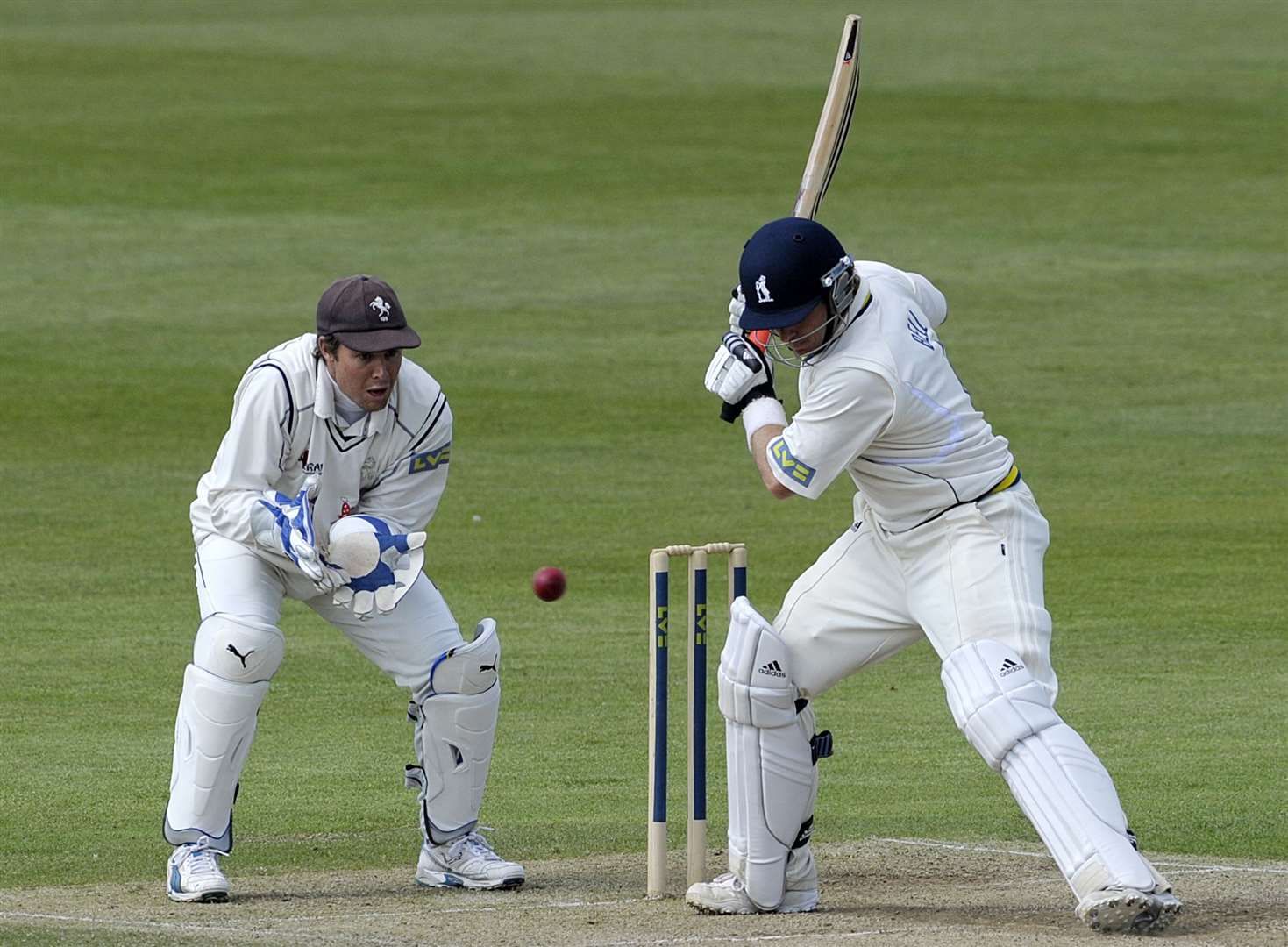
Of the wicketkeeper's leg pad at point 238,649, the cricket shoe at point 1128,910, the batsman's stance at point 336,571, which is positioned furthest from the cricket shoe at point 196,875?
the cricket shoe at point 1128,910

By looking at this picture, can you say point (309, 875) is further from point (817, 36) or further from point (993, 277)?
point (817, 36)

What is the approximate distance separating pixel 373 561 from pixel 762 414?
1.23m

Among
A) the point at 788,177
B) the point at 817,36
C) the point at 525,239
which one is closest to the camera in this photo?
the point at 525,239

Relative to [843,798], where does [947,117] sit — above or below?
above

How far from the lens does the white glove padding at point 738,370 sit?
666cm

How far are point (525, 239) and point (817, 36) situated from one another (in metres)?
17.1

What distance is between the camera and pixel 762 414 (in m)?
6.67

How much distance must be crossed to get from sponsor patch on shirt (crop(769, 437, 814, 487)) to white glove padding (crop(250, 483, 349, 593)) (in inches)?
53.8

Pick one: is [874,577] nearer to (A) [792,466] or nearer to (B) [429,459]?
(A) [792,466]

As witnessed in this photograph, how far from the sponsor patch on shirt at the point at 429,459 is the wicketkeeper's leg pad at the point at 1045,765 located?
182 centimetres

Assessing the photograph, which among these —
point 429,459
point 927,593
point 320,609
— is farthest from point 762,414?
point 320,609

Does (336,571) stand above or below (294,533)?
below

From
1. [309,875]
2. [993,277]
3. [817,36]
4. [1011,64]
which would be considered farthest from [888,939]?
[817,36]

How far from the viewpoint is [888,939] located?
6.11m
